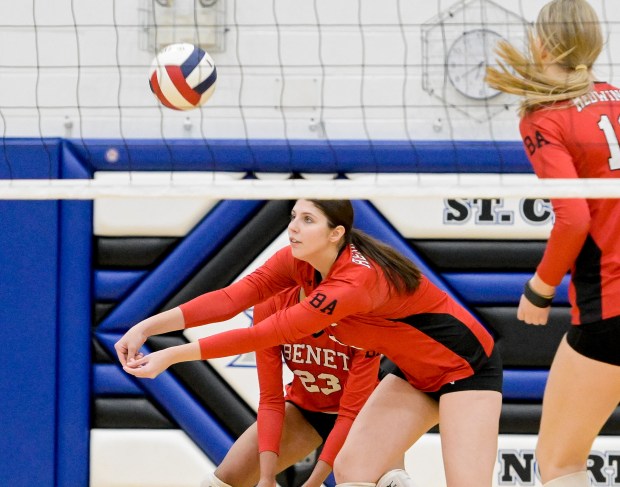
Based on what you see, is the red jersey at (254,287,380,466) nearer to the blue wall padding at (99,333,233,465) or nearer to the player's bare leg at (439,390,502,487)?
the player's bare leg at (439,390,502,487)

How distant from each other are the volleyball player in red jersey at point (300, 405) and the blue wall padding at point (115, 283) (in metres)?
1.09

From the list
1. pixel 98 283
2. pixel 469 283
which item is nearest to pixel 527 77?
pixel 469 283

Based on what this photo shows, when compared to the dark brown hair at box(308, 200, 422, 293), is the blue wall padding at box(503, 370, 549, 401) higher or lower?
lower

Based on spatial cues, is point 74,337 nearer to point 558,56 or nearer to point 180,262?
point 180,262

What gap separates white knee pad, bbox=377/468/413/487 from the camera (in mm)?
3332

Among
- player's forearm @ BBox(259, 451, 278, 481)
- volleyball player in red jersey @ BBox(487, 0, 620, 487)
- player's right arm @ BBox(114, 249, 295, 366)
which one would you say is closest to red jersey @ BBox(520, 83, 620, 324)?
volleyball player in red jersey @ BBox(487, 0, 620, 487)

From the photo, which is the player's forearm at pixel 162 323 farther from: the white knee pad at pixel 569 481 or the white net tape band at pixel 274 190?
the white knee pad at pixel 569 481

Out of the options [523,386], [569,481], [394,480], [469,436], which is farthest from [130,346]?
[523,386]

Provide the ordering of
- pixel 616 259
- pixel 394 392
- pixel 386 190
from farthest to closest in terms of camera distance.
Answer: pixel 394 392, pixel 386 190, pixel 616 259

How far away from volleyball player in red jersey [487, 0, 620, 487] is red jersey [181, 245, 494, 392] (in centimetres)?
50

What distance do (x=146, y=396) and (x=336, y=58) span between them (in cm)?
228

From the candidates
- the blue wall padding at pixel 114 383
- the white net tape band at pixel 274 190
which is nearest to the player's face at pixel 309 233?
the white net tape band at pixel 274 190

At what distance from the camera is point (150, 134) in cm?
539

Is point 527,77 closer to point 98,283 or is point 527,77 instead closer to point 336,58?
point 98,283
